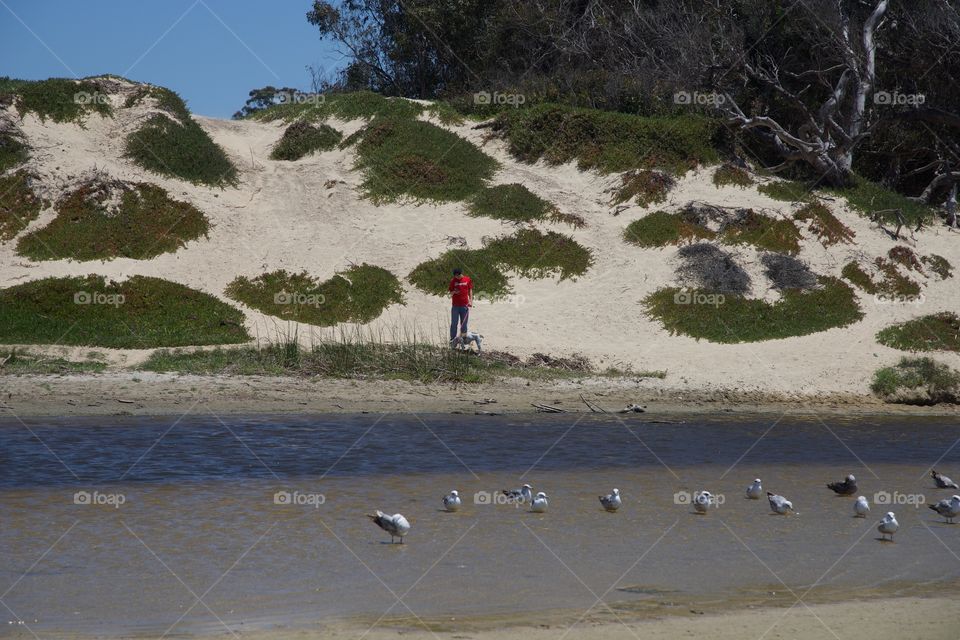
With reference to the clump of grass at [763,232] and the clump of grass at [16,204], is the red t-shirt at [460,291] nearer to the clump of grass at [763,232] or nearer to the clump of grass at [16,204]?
the clump of grass at [763,232]

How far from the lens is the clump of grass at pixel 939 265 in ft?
99.3

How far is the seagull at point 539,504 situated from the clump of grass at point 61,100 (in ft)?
94.2

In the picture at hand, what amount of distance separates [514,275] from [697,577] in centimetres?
2032

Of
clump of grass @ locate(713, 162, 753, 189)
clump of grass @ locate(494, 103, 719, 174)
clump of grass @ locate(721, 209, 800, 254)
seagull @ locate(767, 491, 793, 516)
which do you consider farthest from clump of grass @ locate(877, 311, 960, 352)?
seagull @ locate(767, 491, 793, 516)

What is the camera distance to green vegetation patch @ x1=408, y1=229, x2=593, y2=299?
29.3 meters

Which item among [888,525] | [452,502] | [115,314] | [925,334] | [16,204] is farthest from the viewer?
[16,204]

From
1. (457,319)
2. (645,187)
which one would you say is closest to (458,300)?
(457,319)

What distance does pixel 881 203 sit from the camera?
34.1m

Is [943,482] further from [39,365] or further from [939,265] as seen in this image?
[939,265]

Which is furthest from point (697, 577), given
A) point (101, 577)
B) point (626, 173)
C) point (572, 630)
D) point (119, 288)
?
point (626, 173)

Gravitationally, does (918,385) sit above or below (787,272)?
below

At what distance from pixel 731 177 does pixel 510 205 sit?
25.3 feet

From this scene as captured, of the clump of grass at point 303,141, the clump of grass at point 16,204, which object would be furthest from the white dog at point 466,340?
the clump of grass at point 303,141

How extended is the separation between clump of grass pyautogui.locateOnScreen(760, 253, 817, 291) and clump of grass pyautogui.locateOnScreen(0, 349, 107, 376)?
58.4 feet
